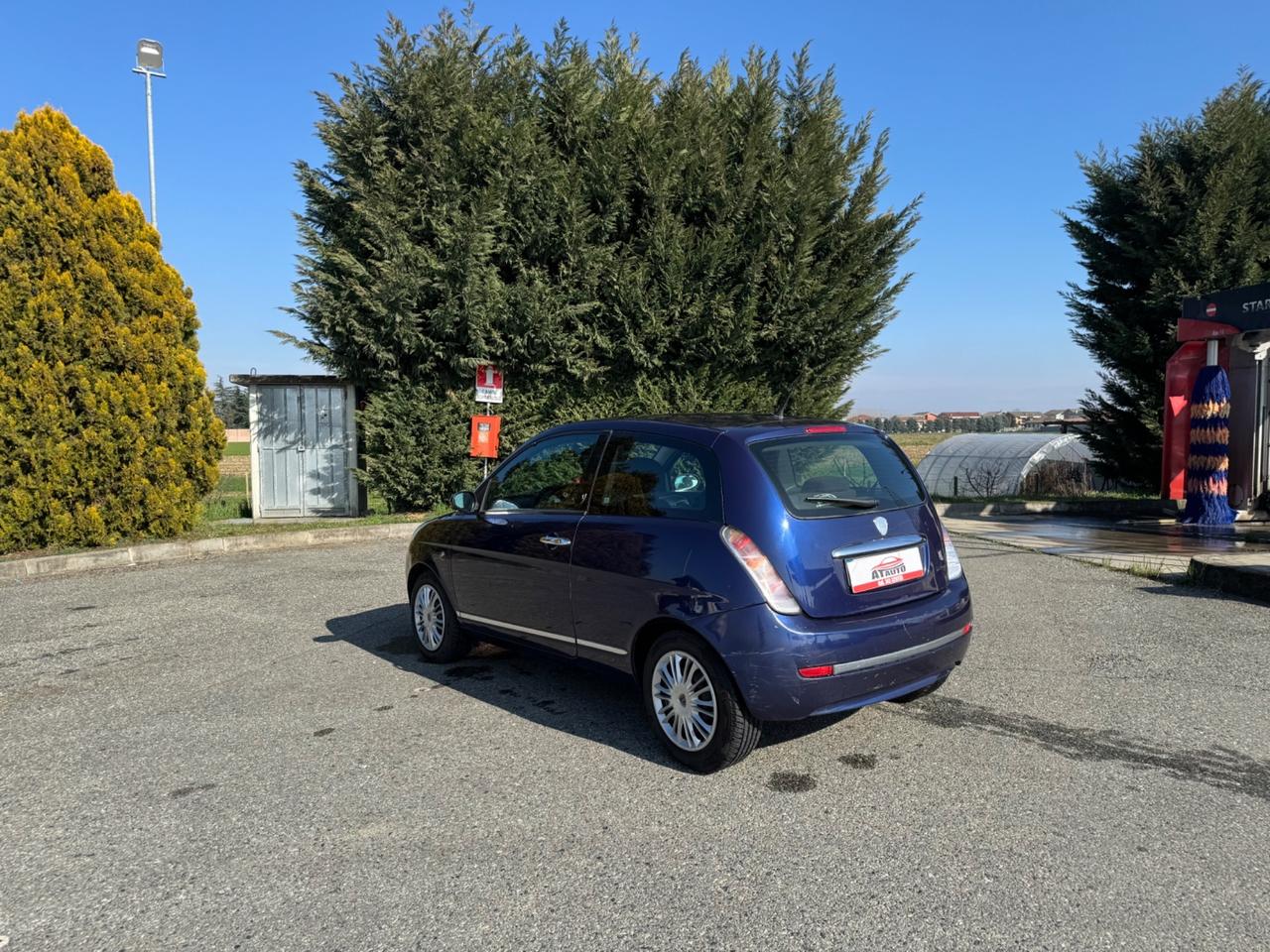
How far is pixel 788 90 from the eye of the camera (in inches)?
588

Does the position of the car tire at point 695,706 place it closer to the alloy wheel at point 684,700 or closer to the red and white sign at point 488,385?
the alloy wheel at point 684,700

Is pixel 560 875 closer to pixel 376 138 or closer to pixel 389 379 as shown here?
pixel 389 379

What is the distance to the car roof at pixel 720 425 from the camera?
4246 mm

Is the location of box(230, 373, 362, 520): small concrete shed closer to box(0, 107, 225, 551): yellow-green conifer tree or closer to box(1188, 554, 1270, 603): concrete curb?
box(0, 107, 225, 551): yellow-green conifer tree

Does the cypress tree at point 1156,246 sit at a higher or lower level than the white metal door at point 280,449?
higher

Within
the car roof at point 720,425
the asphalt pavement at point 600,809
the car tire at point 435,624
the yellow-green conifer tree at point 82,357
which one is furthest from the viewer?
the yellow-green conifer tree at point 82,357

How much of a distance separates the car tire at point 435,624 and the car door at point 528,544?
19 cm

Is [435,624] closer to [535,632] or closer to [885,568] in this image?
[535,632]

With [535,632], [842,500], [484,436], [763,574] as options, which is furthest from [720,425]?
[484,436]

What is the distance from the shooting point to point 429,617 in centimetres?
587

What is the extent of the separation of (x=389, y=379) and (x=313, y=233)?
102 inches

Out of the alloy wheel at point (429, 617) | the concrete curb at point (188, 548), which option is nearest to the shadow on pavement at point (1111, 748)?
the alloy wheel at point (429, 617)

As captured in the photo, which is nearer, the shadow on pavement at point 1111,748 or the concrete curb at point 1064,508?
the shadow on pavement at point 1111,748

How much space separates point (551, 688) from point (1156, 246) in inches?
668
